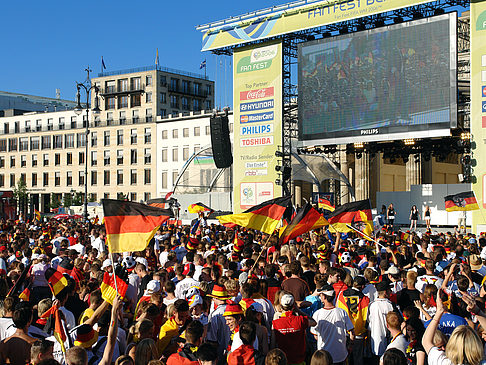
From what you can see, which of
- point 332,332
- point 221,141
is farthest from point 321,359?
point 221,141

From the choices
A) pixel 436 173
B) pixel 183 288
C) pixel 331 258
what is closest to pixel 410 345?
pixel 183 288

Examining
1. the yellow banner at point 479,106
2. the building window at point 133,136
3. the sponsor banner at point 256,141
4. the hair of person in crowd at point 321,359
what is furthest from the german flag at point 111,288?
the building window at point 133,136

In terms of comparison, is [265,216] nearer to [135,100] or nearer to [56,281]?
[56,281]

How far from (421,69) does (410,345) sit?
24249mm

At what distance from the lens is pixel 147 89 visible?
83.5m

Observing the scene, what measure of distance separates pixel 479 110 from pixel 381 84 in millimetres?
4800

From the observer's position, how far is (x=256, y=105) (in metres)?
36.5

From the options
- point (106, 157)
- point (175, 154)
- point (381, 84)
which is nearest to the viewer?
point (381, 84)

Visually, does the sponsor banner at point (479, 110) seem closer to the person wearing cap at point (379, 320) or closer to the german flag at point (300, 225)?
the german flag at point (300, 225)

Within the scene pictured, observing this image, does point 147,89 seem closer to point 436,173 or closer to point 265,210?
point 436,173

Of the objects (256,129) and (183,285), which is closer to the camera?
(183,285)

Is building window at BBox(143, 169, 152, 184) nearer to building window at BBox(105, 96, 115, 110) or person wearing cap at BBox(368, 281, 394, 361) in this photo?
building window at BBox(105, 96, 115, 110)

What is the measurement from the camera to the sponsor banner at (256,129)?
35969 mm

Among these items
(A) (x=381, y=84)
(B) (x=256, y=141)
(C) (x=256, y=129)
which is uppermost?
(A) (x=381, y=84)
